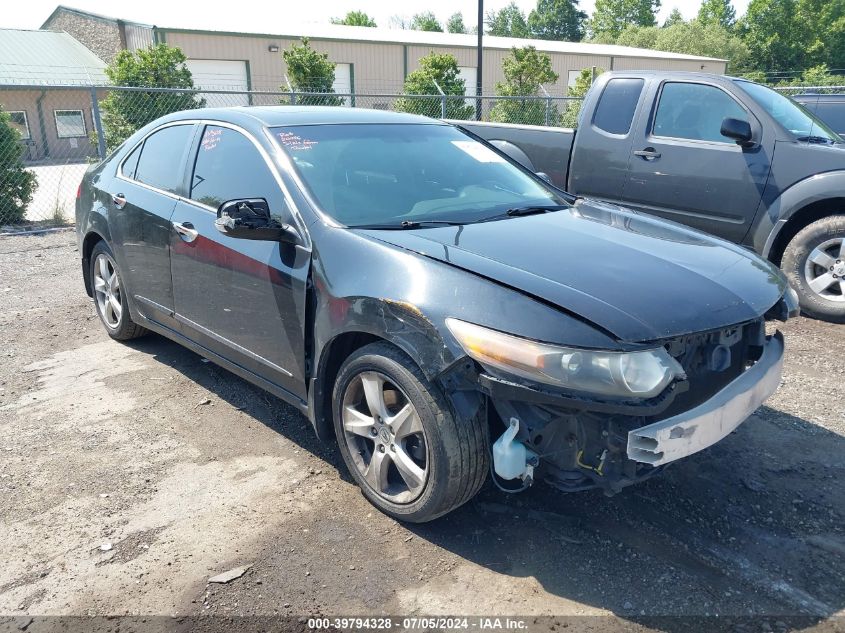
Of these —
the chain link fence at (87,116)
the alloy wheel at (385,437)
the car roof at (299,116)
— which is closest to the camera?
the alloy wheel at (385,437)

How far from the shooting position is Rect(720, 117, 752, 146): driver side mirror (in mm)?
5645

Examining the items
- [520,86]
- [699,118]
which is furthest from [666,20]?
[699,118]

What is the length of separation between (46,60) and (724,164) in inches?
1361

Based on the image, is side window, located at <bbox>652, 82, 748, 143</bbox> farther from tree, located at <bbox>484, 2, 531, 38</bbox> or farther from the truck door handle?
tree, located at <bbox>484, 2, 531, 38</bbox>

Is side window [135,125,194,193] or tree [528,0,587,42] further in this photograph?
tree [528,0,587,42]

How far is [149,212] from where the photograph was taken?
427 cm

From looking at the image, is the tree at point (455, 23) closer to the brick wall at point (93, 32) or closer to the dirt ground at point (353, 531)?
the brick wall at point (93, 32)

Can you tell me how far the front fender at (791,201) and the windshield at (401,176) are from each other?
8.44 feet

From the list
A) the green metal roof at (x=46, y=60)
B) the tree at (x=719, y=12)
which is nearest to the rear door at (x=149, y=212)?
the green metal roof at (x=46, y=60)

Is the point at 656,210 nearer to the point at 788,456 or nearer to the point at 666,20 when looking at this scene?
the point at 788,456

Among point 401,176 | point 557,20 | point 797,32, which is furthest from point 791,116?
point 557,20

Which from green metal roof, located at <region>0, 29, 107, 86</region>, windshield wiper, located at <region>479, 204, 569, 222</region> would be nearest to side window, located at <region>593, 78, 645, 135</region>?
windshield wiper, located at <region>479, 204, 569, 222</region>

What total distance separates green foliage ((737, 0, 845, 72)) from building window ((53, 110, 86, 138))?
166 ft

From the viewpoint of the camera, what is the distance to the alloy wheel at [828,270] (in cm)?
556
